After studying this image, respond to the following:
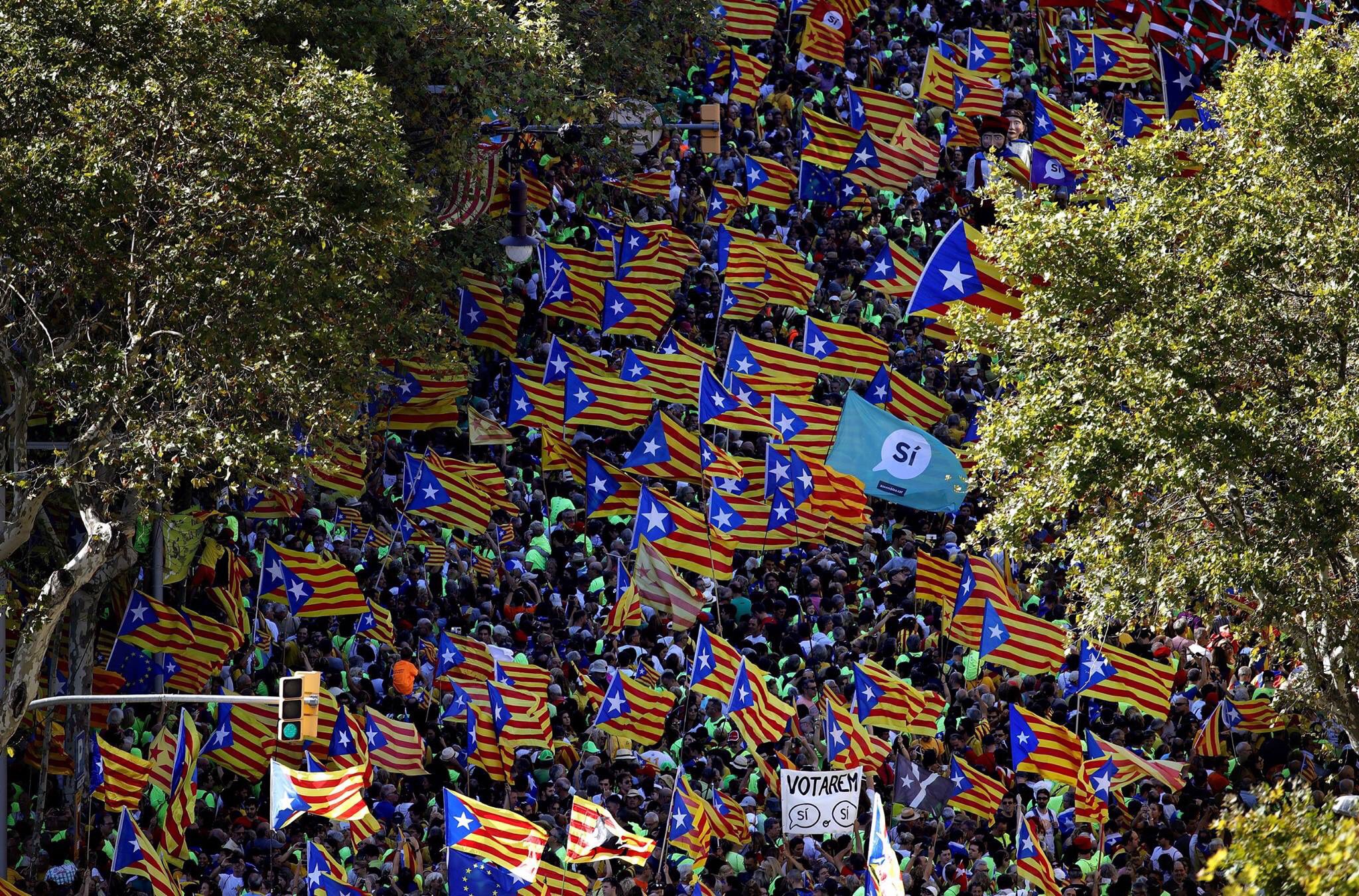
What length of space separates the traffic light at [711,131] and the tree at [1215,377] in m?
13.1

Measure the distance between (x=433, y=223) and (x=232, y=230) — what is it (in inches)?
355

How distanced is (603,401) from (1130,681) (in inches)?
326

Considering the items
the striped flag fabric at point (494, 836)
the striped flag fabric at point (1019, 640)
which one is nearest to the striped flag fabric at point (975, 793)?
the striped flag fabric at point (1019, 640)

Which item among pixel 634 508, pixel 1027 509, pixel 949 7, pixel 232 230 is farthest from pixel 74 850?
pixel 949 7

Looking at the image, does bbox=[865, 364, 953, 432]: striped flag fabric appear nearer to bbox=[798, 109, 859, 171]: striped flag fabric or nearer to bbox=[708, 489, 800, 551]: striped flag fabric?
bbox=[708, 489, 800, 551]: striped flag fabric

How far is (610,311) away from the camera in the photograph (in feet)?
111

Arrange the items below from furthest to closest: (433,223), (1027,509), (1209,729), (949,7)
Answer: (949,7) < (433,223) < (1209,729) < (1027,509)

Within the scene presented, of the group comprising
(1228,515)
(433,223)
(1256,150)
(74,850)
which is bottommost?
(74,850)

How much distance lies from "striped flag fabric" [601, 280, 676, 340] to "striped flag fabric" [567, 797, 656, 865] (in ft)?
40.5

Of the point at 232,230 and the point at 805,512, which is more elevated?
the point at 232,230

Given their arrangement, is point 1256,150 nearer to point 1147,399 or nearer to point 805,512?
point 1147,399

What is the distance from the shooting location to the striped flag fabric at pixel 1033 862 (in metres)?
24.0

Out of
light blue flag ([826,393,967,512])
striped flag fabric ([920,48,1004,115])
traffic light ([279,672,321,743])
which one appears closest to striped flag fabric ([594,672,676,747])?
traffic light ([279,672,321,743])

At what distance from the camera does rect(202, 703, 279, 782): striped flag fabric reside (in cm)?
2448
